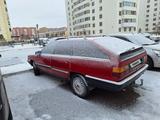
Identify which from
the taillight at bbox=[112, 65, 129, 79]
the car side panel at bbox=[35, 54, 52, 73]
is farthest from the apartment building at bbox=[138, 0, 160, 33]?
the taillight at bbox=[112, 65, 129, 79]

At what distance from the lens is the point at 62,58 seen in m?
4.26

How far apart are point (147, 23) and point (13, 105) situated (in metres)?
78.0

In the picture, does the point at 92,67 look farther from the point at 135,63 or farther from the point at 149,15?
the point at 149,15

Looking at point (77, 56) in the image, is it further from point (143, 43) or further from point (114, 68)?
point (143, 43)

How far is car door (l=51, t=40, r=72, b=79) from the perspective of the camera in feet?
13.5

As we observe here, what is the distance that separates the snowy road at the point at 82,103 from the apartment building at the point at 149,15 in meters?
68.2

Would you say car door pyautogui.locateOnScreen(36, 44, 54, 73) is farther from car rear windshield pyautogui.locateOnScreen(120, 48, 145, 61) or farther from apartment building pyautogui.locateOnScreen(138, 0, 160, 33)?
apartment building pyautogui.locateOnScreen(138, 0, 160, 33)

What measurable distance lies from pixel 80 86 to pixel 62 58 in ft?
3.30

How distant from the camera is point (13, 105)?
3.72 meters

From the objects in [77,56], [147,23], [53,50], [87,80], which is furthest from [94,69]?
[147,23]

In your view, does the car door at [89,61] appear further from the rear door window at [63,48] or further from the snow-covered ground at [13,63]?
the snow-covered ground at [13,63]

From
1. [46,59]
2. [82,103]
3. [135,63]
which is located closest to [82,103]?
[82,103]

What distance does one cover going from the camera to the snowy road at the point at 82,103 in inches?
121

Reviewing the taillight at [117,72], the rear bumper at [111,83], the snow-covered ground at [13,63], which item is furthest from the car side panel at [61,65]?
the snow-covered ground at [13,63]
